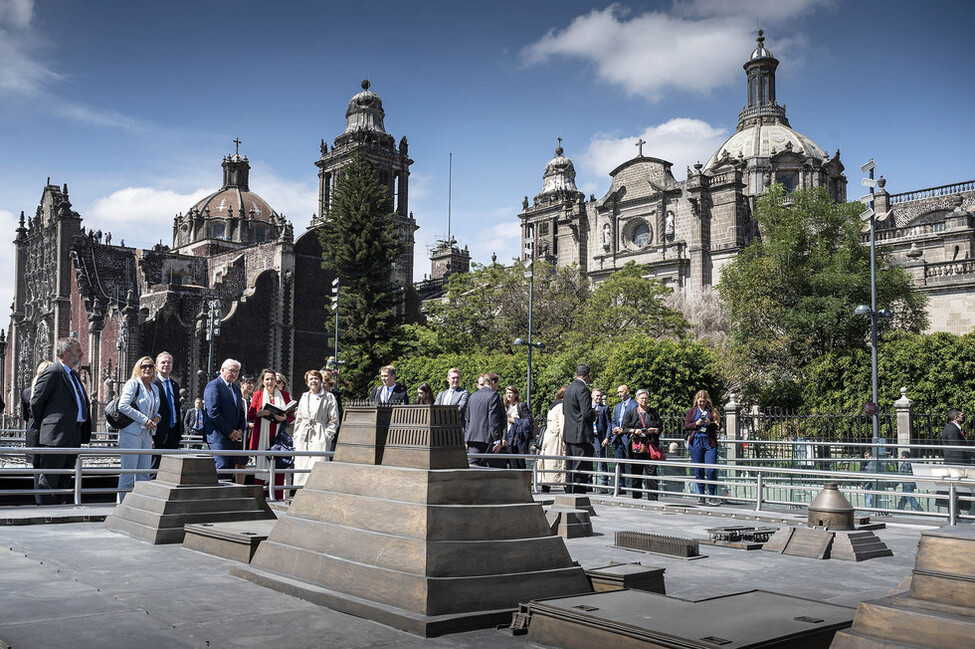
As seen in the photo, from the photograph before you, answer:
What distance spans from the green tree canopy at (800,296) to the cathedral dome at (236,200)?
59380 mm

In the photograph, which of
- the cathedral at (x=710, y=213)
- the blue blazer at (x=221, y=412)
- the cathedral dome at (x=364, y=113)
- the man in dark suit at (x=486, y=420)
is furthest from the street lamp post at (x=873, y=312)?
the cathedral dome at (x=364, y=113)

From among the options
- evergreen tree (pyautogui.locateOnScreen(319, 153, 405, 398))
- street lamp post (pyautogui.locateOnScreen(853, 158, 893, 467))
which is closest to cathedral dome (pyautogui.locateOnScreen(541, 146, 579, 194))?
evergreen tree (pyautogui.locateOnScreen(319, 153, 405, 398))

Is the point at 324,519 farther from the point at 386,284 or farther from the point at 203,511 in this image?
the point at 386,284

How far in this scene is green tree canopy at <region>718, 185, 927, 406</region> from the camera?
3406 cm

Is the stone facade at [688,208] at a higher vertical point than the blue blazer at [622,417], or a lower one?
higher

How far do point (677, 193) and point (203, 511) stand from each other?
58.0 metres

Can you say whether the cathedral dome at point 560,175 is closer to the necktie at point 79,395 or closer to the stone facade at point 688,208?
the stone facade at point 688,208

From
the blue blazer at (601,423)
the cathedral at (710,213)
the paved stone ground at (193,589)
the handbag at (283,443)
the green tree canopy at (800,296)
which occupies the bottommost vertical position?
the paved stone ground at (193,589)

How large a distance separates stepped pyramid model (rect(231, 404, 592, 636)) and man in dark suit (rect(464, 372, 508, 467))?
22.5 ft

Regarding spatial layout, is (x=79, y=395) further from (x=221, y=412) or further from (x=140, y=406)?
(x=221, y=412)

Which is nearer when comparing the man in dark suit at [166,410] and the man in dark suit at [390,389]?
the man in dark suit at [166,410]

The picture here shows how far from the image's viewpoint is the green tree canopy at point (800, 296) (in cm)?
3406

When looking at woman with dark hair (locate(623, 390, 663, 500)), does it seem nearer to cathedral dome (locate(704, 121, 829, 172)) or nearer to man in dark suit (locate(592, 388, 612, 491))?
man in dark suit (locate(592, 388, 612, 491))

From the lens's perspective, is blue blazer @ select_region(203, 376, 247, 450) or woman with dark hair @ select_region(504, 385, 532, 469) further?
woman with dark hair @ select_region(504, 385, 532, 469)
